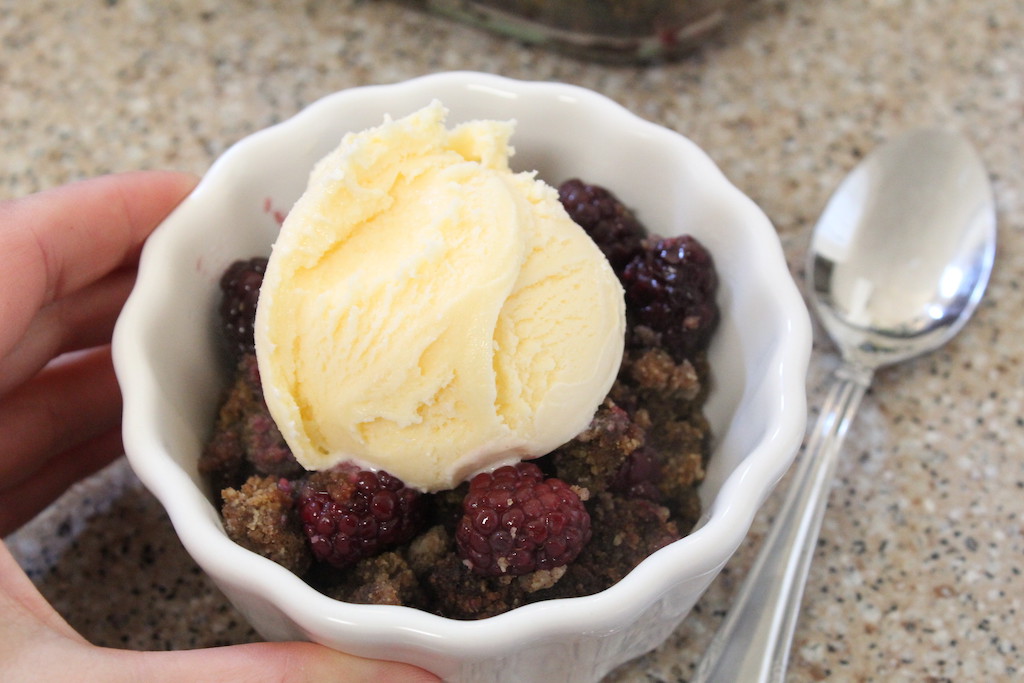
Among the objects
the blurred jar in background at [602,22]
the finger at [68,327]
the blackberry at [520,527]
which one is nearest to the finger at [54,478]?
the finger at [68,327]

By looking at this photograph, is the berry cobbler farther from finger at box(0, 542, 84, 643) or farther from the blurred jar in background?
the blurred jar in background

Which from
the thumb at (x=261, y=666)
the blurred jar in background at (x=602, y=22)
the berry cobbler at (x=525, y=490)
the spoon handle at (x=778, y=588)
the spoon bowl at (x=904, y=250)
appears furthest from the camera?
the blurred jar in background at (x=602, y=22)

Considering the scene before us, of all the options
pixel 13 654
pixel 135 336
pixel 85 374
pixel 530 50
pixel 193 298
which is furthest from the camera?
pixel 530 50

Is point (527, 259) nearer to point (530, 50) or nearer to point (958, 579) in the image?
point (958, 579)

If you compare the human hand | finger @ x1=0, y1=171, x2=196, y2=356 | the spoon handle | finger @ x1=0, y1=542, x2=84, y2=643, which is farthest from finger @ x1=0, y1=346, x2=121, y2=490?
the spoon handle

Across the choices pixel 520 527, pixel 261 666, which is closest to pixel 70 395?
pixel 261 666

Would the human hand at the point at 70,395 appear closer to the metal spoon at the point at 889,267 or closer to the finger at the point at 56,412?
the finger at the point at 56,412

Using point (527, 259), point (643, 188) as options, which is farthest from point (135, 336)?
point (643, 188)
